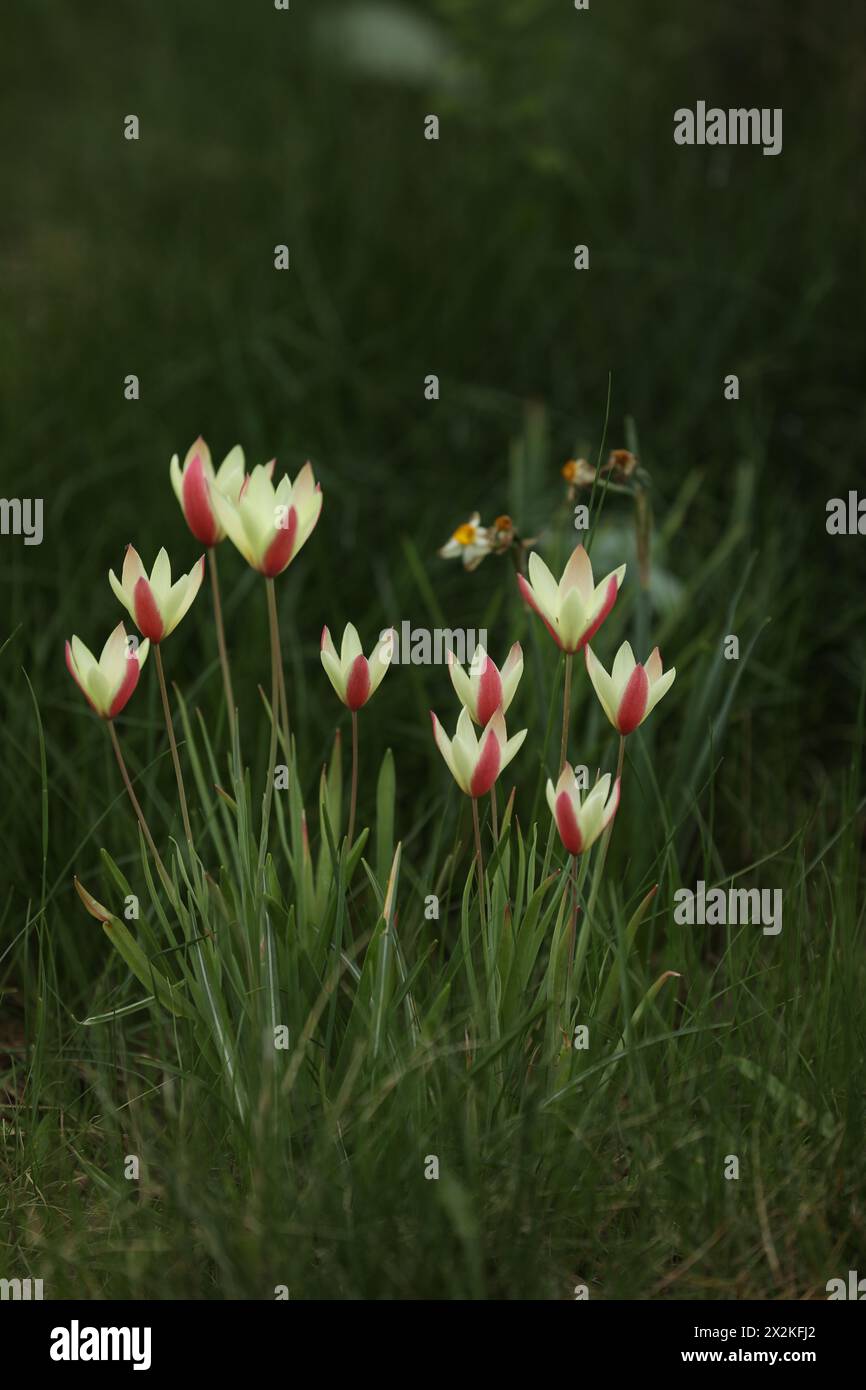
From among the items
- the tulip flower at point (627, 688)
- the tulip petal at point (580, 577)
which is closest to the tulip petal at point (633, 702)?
the tulip flower at point (627, 688)

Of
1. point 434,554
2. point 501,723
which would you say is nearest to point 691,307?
point 434,554

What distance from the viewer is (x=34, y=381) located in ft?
12.0

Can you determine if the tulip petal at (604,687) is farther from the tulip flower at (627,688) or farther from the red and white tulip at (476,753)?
the red and white tulip at (476,753)

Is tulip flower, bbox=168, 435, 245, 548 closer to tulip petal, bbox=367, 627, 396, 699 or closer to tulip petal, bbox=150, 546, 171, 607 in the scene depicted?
tulip petal, bbox=150, 546, 171, 607

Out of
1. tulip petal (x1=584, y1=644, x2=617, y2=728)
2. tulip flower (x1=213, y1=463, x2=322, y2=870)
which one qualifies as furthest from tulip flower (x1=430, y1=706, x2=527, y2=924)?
tulip flower (x1=213, y1=463, x2=322, y2=870)

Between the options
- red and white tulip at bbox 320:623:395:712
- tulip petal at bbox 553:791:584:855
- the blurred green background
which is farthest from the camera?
the blurred green background

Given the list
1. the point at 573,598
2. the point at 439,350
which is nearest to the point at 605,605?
the point at 573,598

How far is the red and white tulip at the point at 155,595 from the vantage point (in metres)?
1.70

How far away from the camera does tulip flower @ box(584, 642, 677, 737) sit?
1684 millimetres

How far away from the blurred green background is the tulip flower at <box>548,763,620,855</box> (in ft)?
1.68

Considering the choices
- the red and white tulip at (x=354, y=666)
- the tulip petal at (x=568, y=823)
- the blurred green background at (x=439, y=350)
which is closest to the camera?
the tulip petal at (x=568, y=823)

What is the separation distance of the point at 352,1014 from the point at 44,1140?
1.40 ft

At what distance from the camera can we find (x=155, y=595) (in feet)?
5.63

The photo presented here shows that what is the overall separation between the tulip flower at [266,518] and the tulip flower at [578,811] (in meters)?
0.41
